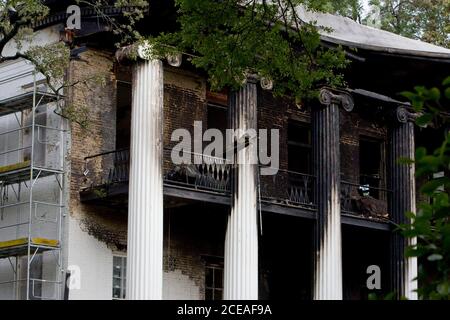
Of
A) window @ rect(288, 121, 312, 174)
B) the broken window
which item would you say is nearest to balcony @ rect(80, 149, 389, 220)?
window @ rect(288, 121, 312, 174)

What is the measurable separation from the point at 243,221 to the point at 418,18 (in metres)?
26.0

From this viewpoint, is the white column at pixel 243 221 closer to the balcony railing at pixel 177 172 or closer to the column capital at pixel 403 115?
the balcony railing at pixel 177 172

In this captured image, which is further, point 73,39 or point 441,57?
point 441,57

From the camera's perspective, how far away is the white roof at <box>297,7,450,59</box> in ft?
89.8

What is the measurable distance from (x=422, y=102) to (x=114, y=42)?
18.3m

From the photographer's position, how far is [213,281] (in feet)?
86.3

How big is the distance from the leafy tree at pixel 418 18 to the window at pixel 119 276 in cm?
2413

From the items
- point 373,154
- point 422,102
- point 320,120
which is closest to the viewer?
point 422,102

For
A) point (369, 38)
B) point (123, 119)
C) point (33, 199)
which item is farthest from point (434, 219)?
point (369, 38)

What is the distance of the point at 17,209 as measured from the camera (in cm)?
2470

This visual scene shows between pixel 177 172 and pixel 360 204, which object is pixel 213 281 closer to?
pixel 177 172
